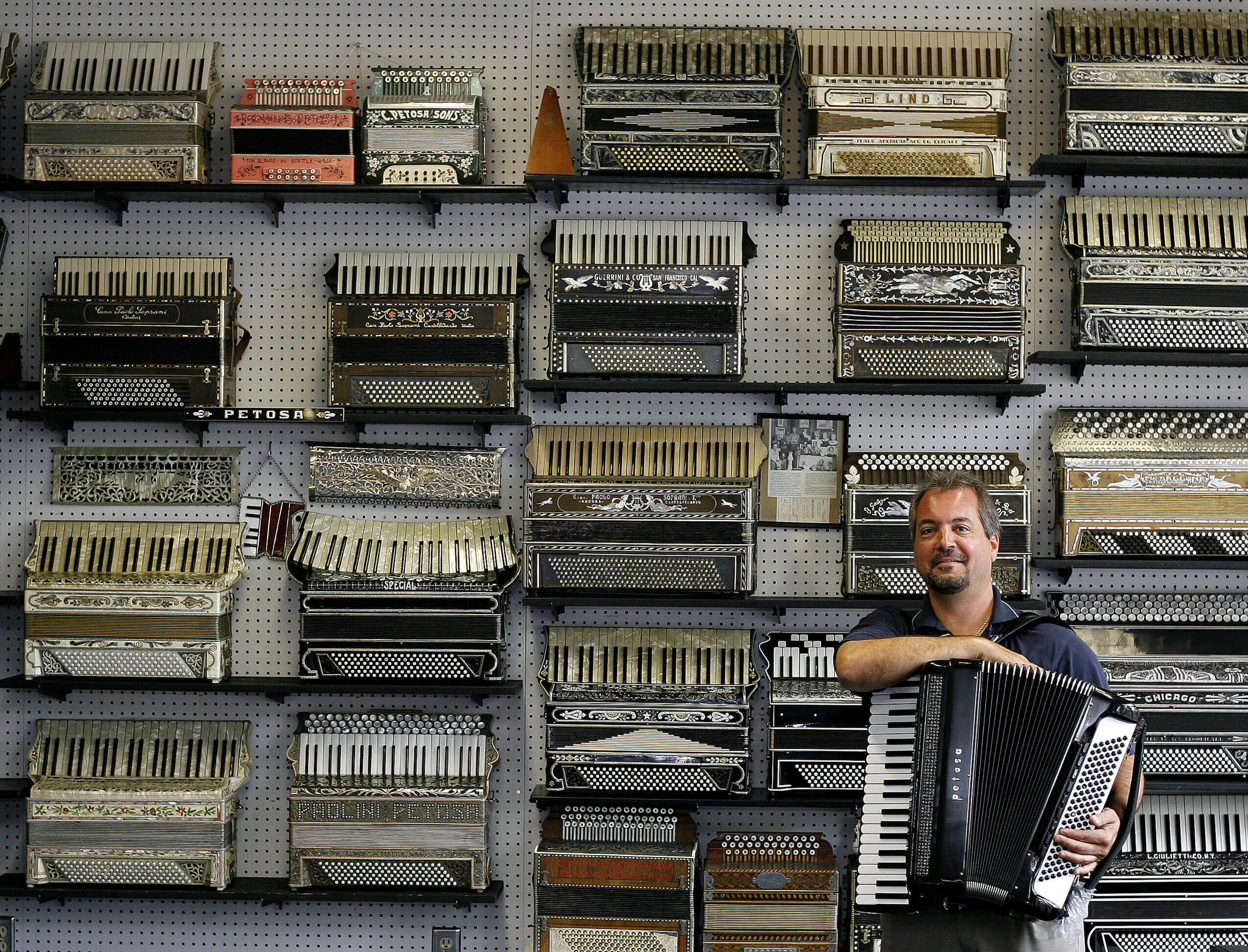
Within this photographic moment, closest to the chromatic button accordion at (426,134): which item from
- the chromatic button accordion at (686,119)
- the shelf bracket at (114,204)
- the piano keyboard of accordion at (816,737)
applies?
the chromatic button accordion at (686,119)

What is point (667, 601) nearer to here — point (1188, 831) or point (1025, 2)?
point (1188, 831)

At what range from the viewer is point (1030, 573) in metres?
4.28

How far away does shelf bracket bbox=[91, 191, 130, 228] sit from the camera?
4.30m

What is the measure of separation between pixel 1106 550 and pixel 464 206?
2.63m

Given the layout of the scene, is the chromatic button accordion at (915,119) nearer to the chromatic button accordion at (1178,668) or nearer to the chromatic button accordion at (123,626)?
the chromatic button accordion at (1178,668)

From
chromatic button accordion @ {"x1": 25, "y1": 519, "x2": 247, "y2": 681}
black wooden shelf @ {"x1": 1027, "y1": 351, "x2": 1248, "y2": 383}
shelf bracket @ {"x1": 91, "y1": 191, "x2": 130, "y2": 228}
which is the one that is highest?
shelf bracket @ {"x1": 91, "y1": 191, "x2": 130, "y2": 228}

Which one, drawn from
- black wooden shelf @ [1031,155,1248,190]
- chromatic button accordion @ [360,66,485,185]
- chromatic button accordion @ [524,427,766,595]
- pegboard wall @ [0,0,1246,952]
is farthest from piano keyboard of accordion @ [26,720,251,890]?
black wooden shelf @ [1031,155,1248,190]

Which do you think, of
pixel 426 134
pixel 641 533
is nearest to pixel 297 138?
pixel 426 134

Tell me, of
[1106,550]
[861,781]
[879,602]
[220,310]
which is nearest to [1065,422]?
[1106,550]

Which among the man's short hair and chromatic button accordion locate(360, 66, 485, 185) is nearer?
the man's short hair

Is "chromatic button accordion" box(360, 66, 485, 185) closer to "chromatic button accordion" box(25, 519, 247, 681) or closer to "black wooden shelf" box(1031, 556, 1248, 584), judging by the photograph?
"chromatic button accordion" box(25, 519, 247, 681)

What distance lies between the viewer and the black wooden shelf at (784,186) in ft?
13.6

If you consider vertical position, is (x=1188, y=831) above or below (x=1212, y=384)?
below

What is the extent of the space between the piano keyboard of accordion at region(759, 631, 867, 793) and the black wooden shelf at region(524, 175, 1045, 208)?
1702 millimetres
